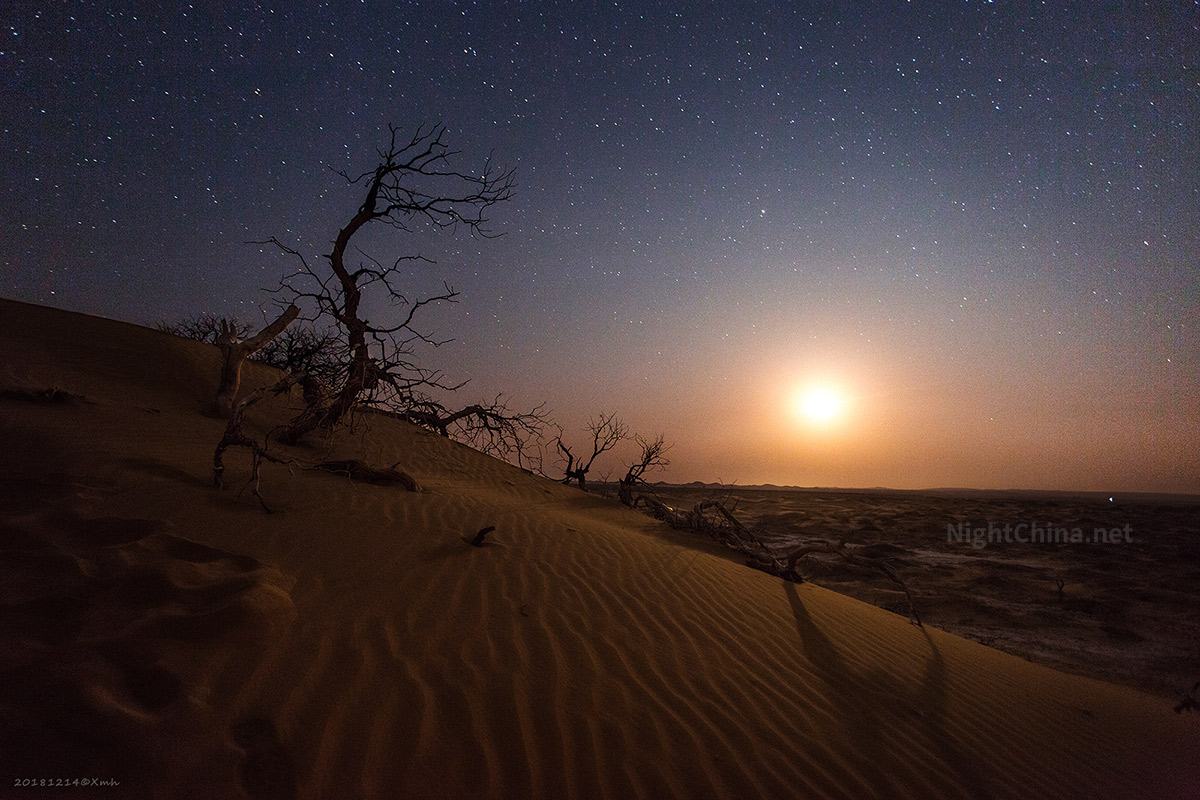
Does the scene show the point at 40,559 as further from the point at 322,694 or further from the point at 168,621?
the point at 322,694

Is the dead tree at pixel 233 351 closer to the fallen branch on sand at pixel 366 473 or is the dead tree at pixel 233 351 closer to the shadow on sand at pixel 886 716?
the fallen branch on sand at pixel 366 473

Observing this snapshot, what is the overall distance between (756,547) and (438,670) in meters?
7.08

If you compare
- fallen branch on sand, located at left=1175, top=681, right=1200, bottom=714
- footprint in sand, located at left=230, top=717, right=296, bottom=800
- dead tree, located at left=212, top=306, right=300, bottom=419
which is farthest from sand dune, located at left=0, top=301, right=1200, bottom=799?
dead tree, located at left=212, top=306, right=300, bottom=419

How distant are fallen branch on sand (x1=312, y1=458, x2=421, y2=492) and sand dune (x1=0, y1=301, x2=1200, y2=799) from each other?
616mm

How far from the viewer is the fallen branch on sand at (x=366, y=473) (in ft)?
20.1

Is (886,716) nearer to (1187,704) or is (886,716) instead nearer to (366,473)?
(1187,704)

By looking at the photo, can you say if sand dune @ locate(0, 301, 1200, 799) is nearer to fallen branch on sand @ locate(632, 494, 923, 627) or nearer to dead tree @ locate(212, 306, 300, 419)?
fallen branch on sand @ locate(632, 494, 923, 627)

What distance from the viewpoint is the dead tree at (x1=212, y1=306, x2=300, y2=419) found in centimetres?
767

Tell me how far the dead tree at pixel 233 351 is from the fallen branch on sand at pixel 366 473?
291cm

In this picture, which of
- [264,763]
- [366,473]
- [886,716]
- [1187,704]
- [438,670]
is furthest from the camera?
[366,473]

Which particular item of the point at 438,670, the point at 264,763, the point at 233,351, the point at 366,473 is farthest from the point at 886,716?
the point at 233,351

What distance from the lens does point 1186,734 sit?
3922mm

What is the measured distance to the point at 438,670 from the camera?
99.8 inches

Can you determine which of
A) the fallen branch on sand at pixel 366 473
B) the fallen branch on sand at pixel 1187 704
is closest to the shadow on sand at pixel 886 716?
the fallen branch on sand at pixel 1187 704
